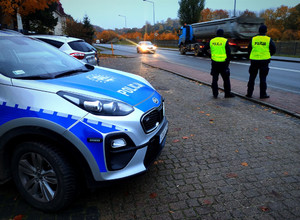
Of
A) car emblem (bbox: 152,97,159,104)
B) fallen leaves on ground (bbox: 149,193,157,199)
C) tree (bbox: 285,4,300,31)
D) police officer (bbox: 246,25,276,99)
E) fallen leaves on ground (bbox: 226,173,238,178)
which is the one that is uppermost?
tree (bbox: 285,4,300,31)

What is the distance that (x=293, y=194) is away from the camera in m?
2.82

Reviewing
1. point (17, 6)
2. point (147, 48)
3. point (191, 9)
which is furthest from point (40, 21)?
point (191, 9)

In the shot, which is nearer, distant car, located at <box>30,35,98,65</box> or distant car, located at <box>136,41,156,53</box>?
distant car, located at <box>30,35,98,65</box>

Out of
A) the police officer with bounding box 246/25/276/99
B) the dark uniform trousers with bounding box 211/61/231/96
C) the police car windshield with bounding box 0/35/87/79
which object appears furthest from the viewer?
the dark uniform trousers with bounding box 211/61/231/96

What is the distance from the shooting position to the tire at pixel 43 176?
230 centimetres

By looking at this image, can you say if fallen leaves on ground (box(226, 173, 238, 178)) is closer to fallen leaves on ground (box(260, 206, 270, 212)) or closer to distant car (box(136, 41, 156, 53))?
fallen leaves on ground (box(260, 206, 270, 212))

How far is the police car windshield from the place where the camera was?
269 cm

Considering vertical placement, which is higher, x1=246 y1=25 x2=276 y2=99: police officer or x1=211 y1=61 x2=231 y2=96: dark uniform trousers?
x1=246 y1=25 x2=276 y2=99: police officer

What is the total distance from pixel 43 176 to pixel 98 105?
2.99 feet

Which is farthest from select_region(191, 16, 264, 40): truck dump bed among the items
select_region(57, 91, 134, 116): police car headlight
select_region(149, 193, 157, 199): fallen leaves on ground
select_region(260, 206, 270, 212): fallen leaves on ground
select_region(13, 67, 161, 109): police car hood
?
select_region(57, 91, 134, 116): police car headlight

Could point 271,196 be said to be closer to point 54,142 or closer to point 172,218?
point 172,218

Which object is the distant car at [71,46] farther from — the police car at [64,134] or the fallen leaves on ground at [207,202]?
the fallen leaves on ground at [207,202]

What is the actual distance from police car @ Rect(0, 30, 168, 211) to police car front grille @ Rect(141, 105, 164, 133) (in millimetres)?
11

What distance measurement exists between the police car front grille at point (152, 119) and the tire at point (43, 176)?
862 millimetres
